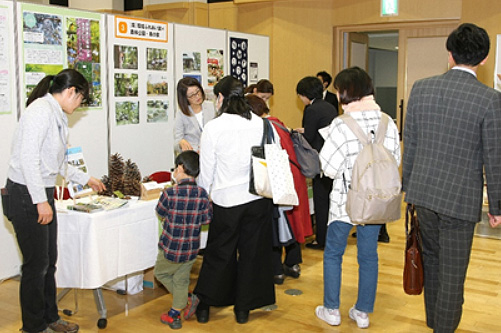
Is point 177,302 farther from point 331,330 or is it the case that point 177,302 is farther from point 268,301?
point 331,330

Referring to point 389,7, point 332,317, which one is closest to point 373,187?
point 332,317

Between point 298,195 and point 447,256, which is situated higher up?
point 298,195

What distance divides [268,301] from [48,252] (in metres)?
1.37

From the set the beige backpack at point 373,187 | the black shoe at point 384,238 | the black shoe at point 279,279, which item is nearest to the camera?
the beige backpack at point 373,187

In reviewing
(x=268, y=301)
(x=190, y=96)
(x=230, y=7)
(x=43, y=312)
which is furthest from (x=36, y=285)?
(x=230, y=7)

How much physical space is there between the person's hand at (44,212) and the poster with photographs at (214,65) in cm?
323

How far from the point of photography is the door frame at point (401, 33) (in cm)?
752

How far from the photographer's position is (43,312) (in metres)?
3.08

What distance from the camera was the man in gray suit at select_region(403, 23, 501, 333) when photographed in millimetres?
2580

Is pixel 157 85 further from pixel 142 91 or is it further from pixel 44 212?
pixel 44 212

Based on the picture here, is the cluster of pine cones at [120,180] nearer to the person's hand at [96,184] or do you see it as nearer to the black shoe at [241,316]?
the person's hand at [96,184]

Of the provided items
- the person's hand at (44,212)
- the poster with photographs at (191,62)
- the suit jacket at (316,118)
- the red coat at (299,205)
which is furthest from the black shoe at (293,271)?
the poster with photographs at (191,62)

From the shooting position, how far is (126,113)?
491 cm

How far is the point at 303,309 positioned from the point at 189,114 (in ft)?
5.88
